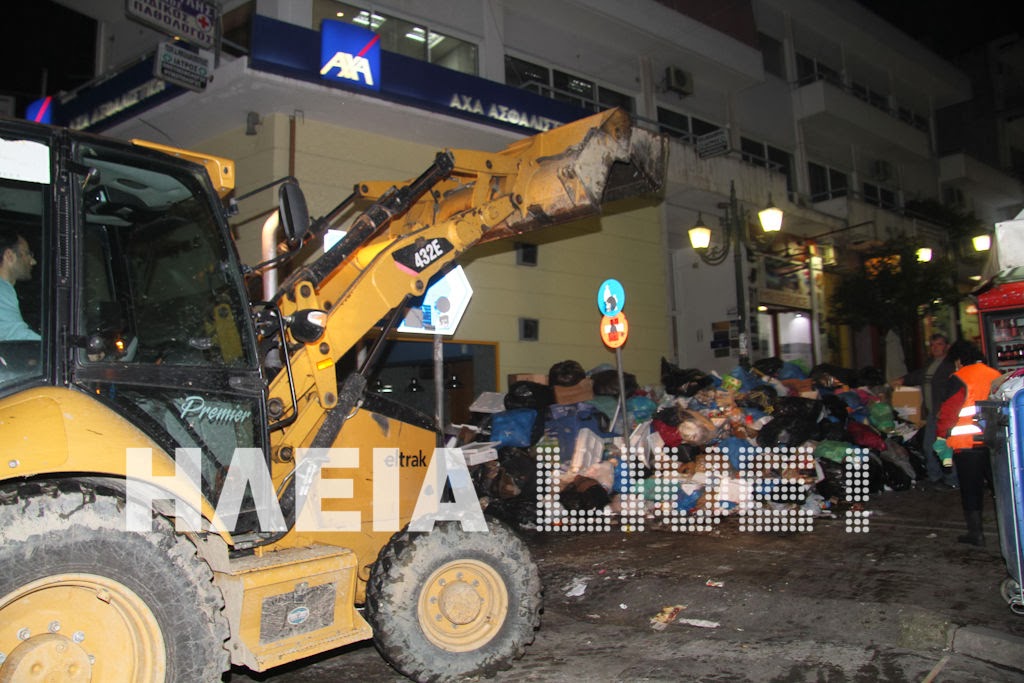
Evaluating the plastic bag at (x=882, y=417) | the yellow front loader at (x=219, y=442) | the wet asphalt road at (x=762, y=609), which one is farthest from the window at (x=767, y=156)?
the yellow front loader at (x=219, y=442)

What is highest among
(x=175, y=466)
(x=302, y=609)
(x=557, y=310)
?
(x=557, y=310)

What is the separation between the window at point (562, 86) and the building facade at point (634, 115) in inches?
1.9

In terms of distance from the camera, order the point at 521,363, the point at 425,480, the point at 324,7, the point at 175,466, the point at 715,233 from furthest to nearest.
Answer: the point at 715,233, the point at 521,363, the point at 324,7, the point at 425,480, the point at 175,466

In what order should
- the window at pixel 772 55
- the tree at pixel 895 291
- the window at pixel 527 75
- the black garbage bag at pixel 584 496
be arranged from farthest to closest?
the window at pixel 772 55 → the tree at pixel 895 291 → the window at pixel 527 75 → the black garbage bag at pixel 584 496

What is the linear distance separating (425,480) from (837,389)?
8.55 metres

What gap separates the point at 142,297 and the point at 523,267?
9170 mm

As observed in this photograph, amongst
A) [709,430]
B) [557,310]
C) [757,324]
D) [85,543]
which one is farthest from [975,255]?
[85,543]

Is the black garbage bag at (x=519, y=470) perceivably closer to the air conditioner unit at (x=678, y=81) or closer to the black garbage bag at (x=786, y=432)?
the black garbage bag at (x=786, y=432)

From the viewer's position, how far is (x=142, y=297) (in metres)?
3.18

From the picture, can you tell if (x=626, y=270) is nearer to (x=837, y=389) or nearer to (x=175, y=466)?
(x=837, y=389)

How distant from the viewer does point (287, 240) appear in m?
3.49

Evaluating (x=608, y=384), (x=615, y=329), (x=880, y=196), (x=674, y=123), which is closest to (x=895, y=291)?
(x=880, y=196)

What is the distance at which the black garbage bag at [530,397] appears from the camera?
8609 millimetres

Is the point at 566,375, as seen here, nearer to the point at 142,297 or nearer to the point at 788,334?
the point at 142,297
